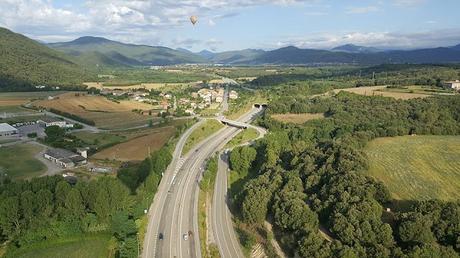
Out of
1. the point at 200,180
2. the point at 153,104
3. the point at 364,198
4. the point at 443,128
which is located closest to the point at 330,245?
the point at 364,198

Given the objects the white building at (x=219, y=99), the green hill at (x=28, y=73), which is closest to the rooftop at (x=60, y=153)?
the white building at (x=219, y=99)

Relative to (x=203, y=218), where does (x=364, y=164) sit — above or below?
above

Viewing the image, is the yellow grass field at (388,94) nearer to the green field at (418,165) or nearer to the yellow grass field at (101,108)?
the green field at (418,165)

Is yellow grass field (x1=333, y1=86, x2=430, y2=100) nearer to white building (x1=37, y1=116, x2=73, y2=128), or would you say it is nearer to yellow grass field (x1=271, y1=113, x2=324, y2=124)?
yellow grass field (x1=271, y1=113, x2=324, y2=124)

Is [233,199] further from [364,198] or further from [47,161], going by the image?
[47,161]

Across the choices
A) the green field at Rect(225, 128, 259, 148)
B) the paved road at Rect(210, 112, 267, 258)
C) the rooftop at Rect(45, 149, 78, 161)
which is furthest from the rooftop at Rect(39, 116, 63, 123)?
the paved road at Rect(210, 112, 267, 258)

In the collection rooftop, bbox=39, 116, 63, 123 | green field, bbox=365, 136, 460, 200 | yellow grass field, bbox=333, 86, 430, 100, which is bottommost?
rooftop, bbox=39, 116, 63, 123

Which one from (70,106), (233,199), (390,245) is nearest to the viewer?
(390,245)
